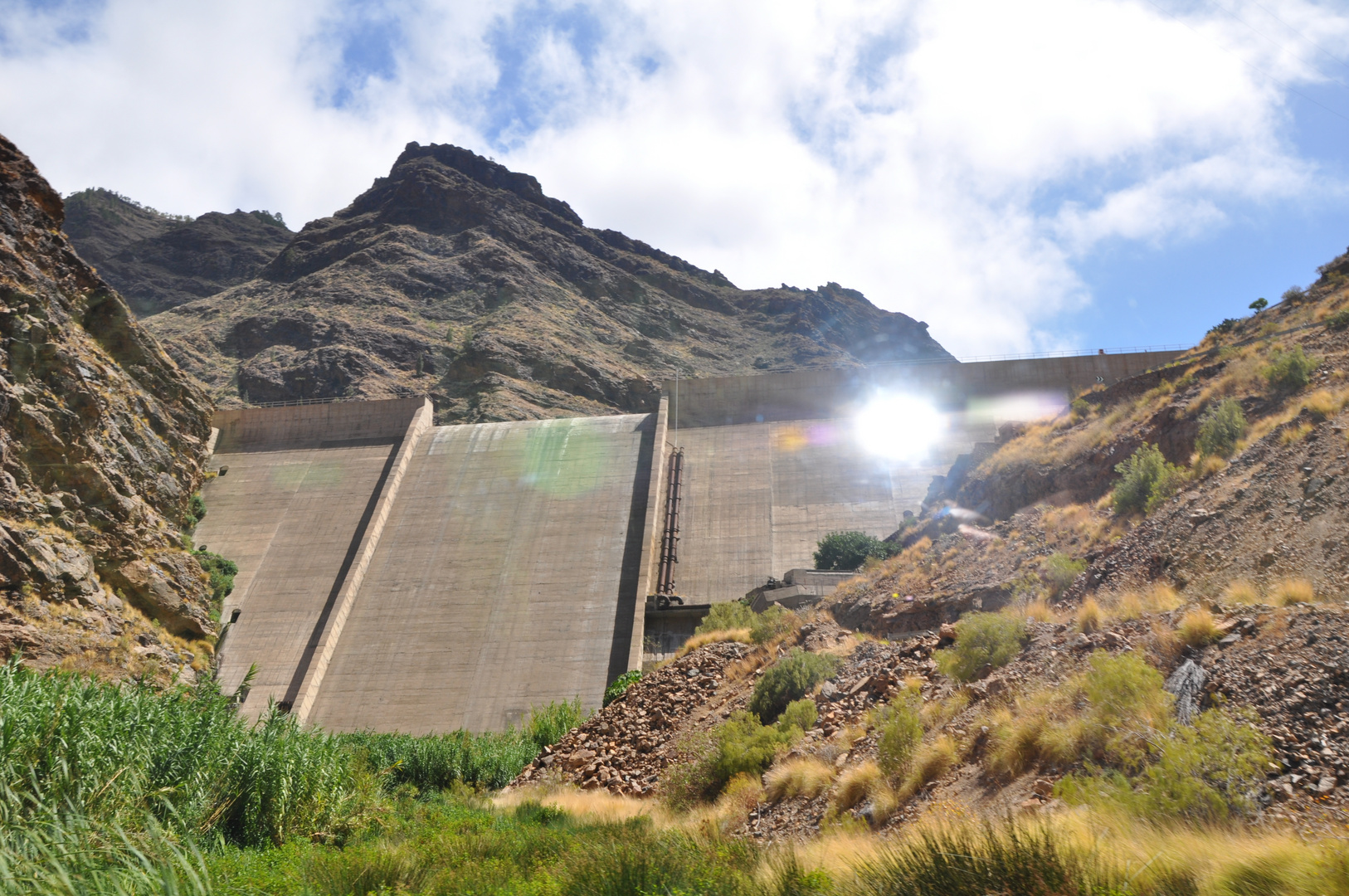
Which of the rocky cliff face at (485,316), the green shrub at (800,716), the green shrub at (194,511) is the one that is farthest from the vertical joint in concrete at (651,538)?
the rocky cliff face at (485,316)

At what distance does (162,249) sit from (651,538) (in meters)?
80.3

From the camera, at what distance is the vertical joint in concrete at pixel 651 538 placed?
2391 centimetres

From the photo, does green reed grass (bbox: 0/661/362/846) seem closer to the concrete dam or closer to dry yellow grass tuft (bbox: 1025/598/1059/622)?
dry yellow grass tuft (bbox: 1025/598/1059/622)

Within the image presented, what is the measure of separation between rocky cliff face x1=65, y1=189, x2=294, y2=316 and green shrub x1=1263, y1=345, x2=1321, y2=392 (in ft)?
279

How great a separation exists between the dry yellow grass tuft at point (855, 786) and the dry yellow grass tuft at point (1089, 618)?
8.45ft

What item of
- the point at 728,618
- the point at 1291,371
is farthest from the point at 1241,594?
the point at 728,618

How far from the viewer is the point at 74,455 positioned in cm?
2336

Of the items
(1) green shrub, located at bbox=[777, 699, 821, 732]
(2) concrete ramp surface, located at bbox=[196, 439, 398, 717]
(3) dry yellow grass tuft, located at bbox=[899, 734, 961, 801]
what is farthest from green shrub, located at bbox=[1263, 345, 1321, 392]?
(2) concrete ramp surface, located at bbox=[196, 439, 398, 717]

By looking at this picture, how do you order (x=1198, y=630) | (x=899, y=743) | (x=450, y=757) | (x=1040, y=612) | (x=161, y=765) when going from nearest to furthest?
1. (x=1198, y=630)
2. (x=899, y=743)
3. (x=161, y=765)
4. (x=1040, y=612)
5. (x=450, y=757)

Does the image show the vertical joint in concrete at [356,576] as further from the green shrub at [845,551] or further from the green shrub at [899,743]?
the green shrub at [899,743]

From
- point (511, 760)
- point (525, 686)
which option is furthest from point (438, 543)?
point (511, 760)

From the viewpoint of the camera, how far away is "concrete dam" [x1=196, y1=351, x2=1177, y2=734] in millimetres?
24234

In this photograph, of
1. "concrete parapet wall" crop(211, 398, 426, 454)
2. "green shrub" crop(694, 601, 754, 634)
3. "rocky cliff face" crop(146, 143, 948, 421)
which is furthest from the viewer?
"rocky cliff face" crop(146, 143, 948, 421)

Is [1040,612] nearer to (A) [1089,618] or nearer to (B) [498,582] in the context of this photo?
(A) [1089,618]
